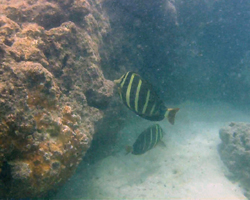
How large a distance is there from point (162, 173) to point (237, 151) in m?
2.63

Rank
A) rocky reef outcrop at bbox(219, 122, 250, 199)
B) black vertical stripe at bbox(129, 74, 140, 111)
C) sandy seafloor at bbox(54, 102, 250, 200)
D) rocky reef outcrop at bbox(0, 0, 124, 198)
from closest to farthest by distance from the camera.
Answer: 1. rocky reef outcrop at bbox(0, 0, 124, 198)
2. black vertical stripe at bbox(129, 74, 140, 111)
3. sandy seafloor at bbox(54, 102, 250, 200)
4. rocky reef outcrop at bbox(219, 122, 250, 199)

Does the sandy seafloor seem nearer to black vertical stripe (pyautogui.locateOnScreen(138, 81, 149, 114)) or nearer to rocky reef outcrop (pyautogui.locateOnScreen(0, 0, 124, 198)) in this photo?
rocky reef outcrop (pyautogui.locateOnScreen(0, 0, 124, 198))

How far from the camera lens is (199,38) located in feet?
28.0

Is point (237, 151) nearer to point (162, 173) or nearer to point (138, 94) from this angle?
point (162, 173)

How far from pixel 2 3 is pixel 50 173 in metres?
4.20

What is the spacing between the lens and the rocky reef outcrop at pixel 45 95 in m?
2.30

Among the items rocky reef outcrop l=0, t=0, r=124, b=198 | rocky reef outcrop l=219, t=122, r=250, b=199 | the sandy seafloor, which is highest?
rocky reef outcrop l=0, t=0, r=124, b=198

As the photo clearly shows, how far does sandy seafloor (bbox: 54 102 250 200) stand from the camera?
14.3 ft

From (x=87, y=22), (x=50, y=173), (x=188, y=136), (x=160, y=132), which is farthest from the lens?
(x=188, y=136)

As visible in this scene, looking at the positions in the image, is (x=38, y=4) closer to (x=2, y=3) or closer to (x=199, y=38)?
(x=2, y=3)

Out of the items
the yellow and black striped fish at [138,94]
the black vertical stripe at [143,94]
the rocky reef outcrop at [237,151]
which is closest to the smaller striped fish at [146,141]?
the yellow and black striped fish at [138,94]

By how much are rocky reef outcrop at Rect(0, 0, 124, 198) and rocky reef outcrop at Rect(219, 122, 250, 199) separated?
4262 millimetres

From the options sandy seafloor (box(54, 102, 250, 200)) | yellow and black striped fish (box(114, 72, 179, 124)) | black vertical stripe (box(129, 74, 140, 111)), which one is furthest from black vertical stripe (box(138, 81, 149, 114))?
sandy seafloor (box(54, 102, 250, 200))

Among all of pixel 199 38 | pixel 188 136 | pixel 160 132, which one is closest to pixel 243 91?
pixel 199 38
